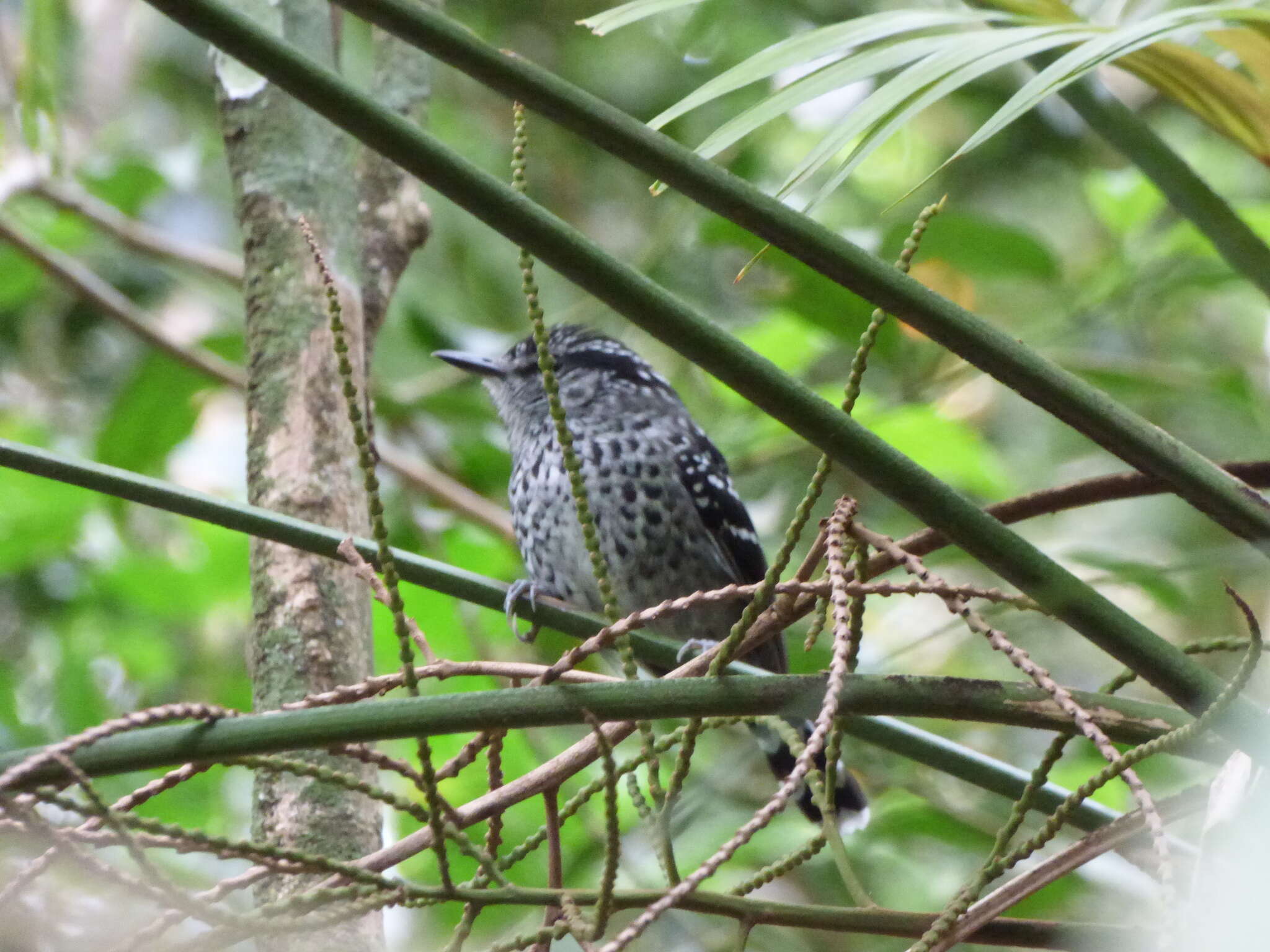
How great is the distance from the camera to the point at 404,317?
3.89 m

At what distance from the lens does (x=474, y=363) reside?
12.4 ft

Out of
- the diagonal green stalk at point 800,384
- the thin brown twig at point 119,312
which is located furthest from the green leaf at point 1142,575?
the thin brown twig at point 119,312

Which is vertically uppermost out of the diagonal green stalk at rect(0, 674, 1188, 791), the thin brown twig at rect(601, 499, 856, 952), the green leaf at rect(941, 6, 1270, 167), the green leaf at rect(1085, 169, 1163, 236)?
the green leaf at rect(1085, 169, 1163, 236)

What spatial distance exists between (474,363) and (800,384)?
2.79 metres

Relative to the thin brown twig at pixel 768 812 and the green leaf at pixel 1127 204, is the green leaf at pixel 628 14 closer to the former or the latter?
the thin brown twig at pixel 768 812

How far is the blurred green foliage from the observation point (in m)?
3.31

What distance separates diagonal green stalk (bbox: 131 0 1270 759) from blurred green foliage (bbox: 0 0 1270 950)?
3.07ft

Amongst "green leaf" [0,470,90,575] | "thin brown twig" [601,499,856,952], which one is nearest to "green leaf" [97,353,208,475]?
"green leaf" [0,470,90,575]

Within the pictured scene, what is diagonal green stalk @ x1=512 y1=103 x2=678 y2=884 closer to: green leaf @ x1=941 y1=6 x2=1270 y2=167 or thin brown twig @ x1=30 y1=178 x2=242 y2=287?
green leaf @ x1=941 y1=6 x2=1270 y2=167

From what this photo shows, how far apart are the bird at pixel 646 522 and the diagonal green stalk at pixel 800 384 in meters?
1.98

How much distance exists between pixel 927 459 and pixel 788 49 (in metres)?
2.18

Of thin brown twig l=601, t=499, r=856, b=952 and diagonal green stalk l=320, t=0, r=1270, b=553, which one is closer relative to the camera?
thin brown twig l=601, t=499, r=856, b=952

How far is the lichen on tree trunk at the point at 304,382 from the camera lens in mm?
1795

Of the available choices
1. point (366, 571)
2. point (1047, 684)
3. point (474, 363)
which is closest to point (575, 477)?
point (366, 571)
